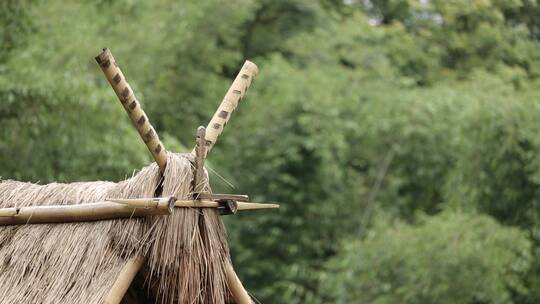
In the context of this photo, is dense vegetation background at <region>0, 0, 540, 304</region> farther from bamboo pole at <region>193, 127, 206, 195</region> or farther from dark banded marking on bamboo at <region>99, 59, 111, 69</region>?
dark banded marking on bamboo at <region>99, 59, 111, 69</region>

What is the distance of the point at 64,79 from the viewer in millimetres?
11273

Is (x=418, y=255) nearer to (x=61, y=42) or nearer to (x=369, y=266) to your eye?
(x=369, y=266)

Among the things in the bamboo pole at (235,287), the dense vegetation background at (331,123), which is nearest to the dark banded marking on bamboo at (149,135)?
the bamboo pole at (235,287)

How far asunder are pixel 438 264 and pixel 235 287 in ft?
27.2

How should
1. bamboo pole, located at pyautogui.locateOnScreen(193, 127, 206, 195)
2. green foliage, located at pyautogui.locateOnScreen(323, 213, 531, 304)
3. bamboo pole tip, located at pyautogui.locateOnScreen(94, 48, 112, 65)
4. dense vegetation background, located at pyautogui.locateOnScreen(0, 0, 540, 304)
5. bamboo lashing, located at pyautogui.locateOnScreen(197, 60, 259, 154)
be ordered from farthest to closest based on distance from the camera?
green foliage, located at pyautogui.locateOnScreen(323, 213, 531, 304), dense vegetation background, located at pyautogui.locateOnScreen(0, 0, 540, 304), bamboo lashing, located at pyautogui.locateOnScreen(197, 60, 259, 154), bamboo pole, located at pyautogui.locateOnScreen(193, 127, 206, 195), bamboo pole tip, located at pyautogui.locateOnScreen(94, 48, 112, 65)

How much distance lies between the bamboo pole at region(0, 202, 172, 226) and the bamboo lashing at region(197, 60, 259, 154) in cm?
42

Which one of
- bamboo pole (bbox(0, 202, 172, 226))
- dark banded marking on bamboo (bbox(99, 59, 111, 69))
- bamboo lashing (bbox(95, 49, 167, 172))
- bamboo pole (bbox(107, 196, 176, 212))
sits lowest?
bamboo pole (bbox(0, 202, 172, 226))

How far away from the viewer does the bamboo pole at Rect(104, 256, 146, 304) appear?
4148 mm

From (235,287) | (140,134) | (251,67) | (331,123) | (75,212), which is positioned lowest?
(331,123)

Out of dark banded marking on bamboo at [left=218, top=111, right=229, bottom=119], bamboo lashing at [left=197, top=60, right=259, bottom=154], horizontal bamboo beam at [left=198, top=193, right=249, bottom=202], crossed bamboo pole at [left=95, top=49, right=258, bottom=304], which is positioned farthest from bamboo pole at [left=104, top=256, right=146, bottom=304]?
dark banded marking on bamboo at [left=218, top=111, right=229, bottom=119]

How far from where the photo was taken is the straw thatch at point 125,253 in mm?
4250

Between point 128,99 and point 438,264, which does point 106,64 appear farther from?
point 438,264

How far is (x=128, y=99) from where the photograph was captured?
421 cm

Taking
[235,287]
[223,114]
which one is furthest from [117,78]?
[235,287]
